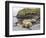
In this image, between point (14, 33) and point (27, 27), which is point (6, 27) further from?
point (27, 27)

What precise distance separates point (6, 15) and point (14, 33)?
0.34 metres

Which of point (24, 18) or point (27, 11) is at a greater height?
point (27, 11)

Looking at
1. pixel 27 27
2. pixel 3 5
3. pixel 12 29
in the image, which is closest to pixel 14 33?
pixel 12 29

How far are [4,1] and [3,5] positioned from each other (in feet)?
0.24

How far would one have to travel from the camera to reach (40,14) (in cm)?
187

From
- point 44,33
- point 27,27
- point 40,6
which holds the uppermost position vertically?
point 40,6

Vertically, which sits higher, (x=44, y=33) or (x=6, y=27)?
(x=6, y=27)

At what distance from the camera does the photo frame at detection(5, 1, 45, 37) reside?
5.66 ft

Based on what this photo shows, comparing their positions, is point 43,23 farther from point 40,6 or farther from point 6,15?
point 6,15

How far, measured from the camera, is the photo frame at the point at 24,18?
1.73 m

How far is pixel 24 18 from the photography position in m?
1.80

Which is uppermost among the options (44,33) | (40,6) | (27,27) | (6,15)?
(40,6)

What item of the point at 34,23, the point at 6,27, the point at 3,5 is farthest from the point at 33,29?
the point at 3,5

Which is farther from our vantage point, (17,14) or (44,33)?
(44,33)
